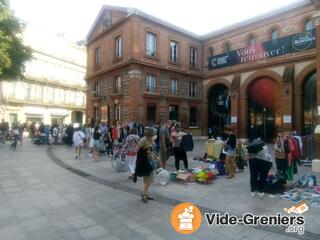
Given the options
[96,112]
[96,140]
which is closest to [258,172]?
[96,140]

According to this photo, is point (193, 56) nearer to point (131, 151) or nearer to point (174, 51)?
point (174, 51)

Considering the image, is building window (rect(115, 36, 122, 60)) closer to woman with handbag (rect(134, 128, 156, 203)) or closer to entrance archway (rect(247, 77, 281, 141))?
entrance archway (rect(247, 77, 281, 141))

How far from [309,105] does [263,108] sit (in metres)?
3.45

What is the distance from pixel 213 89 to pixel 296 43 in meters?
8.53

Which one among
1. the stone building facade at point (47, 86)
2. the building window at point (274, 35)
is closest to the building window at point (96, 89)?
the stone building facade at point (47, 86)

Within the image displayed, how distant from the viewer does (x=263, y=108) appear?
72.9 ft

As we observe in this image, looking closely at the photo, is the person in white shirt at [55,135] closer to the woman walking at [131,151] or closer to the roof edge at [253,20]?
the woman walking at [131,151]

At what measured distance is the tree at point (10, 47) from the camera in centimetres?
1685

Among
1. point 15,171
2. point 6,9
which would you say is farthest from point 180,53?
point 15,171

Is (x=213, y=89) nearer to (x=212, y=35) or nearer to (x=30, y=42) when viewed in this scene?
(x=212, y=35)

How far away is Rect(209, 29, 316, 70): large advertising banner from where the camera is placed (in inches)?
767

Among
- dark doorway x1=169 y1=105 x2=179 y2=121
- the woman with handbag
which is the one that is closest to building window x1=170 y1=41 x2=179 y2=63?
dark doorway x1=169 y1=105 x2=179 y2=121

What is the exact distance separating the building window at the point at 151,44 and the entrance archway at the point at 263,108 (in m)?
8.58

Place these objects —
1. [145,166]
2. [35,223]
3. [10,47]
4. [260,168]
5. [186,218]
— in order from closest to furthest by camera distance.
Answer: [35,223]
[186,218]
[145,166]
[260,168]
[10,47]
